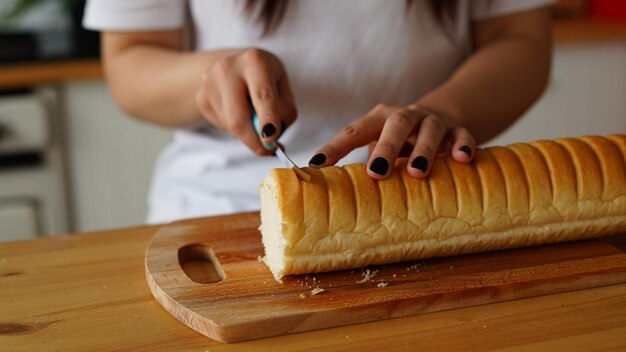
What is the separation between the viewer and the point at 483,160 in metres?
1.14

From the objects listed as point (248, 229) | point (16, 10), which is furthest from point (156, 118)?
point (16, 10)

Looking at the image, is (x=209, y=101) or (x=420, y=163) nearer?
(x=420, y=163)

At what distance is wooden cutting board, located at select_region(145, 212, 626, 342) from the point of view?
3.11 ft

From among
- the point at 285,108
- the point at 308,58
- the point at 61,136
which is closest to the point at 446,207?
the point at 285,108

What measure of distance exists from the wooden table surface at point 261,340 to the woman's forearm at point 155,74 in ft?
1.35

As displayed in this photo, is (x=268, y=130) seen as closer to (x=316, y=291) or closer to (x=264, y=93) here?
(x=264, y=93)

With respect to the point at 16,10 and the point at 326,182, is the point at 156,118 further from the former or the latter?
the point at 16,10

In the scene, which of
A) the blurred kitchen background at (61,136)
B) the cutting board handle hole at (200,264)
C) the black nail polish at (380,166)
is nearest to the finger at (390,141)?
the black nail polish at (380,166)

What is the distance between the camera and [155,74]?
4.82 feet

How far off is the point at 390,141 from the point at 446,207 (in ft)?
0.39

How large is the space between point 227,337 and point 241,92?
1.35 feet

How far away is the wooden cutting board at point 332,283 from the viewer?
949 millimetres

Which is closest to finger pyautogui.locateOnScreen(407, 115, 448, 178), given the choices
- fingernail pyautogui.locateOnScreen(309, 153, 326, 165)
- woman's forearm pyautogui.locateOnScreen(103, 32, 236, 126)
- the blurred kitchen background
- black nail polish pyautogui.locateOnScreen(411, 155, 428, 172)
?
black nail polish pyautogui.locateOnScreen(411, 155, 428, 172)

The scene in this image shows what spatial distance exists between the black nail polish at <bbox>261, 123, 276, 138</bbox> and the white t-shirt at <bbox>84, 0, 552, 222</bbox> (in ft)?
1.13
